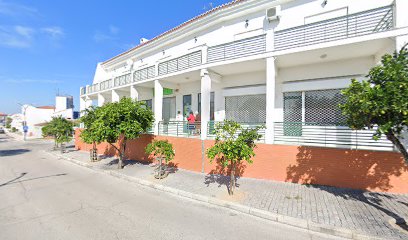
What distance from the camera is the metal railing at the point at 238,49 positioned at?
855 centimetres

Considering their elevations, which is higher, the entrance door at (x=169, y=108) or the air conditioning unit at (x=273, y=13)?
the air conditioning unit at (x=273, y=13)

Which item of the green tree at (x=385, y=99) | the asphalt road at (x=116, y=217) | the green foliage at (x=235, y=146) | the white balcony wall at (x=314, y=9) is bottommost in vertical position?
the asphalt road at (x=116, y=217)

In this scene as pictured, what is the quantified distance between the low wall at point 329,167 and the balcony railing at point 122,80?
29.2 feet

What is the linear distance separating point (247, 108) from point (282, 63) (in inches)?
113

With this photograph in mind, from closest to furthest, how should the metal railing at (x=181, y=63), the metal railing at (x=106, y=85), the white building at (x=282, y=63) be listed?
1. the white building at (x=282, y=63)
2. the metal railing at (x=181, y=63)
3. the metal railing at (x=106, y=85)

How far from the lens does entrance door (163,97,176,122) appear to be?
46.9ft

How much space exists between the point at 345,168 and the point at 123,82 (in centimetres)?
1472

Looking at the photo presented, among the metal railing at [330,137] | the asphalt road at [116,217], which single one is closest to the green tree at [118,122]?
the asphalt road at [116,217]

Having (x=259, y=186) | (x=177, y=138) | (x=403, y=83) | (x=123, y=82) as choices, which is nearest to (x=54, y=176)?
(x=177, y=138)

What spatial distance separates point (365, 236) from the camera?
4059 millimetres

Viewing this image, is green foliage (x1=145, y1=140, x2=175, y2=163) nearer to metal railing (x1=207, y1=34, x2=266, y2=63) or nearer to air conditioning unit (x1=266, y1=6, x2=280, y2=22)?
metal railing (x1=207, y1=34, x2=266, y2=63)

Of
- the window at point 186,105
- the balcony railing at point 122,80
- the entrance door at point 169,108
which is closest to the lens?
the window at point 186,105

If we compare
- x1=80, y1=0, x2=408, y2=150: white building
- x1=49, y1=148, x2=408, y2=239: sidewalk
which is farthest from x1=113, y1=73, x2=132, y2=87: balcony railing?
x1=49, y1=148, x2=408, y2=239: sidewalk

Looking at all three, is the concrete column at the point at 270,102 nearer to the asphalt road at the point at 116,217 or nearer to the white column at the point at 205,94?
the white column at the point at 205,94
